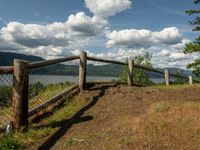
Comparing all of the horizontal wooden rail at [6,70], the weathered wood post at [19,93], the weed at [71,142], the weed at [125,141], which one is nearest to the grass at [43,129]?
the weathered wood post at [19,93]

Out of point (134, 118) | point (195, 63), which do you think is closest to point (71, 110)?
point (134, 118)

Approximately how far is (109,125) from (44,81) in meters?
3.39

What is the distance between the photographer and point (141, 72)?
48.2 meters

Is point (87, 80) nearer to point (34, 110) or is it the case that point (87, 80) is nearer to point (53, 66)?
point (53, 66)

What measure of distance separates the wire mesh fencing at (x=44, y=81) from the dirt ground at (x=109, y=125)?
3.34 feet

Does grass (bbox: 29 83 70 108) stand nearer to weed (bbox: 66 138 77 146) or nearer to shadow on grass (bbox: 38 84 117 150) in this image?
shadow on grass (bbox: 38 84 117 150)

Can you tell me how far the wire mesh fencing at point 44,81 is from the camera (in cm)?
1130

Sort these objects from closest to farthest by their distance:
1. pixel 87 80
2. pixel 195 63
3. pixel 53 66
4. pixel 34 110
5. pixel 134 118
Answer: pixel 134 118 < pixel 34 110 < pixel 53 66 < pixel 87 80 < pixel 195 63

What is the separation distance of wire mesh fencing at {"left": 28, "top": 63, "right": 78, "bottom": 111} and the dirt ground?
1.02 meters

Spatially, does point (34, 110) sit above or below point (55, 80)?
below

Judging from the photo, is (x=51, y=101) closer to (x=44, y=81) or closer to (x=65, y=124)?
(x=44, y=81)

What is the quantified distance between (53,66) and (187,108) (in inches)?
212

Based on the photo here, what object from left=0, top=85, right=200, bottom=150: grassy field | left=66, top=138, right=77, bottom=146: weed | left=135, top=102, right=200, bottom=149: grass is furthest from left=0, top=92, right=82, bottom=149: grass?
left=135, top=102, right=200, bottom=149: grass

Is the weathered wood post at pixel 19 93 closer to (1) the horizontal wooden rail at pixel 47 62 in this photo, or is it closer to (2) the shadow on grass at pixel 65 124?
(1) the horizontal wooden rail at pixel 47 62
